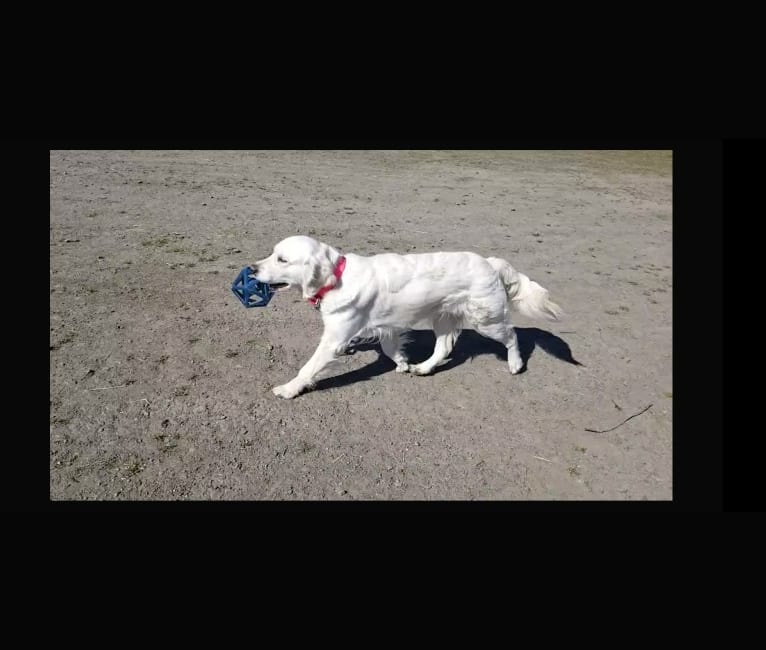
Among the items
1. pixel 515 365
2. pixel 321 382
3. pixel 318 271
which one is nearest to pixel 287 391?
pixel 321 382

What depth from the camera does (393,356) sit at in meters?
6.64

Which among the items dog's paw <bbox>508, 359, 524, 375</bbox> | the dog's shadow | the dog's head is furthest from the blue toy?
dog's paw <bbox>508, 359, 524, 375</bbox>

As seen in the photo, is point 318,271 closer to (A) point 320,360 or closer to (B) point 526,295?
(A) point 320,360

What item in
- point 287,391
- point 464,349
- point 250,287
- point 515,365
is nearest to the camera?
point 250,287

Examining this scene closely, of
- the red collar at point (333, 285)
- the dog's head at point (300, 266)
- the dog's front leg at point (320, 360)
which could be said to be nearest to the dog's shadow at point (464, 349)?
the dog's front leg at point (320, 360)

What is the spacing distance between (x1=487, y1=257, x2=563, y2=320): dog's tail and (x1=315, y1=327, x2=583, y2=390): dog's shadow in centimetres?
79

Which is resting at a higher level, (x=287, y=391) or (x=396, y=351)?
(x=396, y=351)

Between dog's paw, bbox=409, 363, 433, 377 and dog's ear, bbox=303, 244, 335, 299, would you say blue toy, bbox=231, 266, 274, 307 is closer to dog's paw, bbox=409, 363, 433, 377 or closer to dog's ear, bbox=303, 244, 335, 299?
dog's ear, bbox=303, 244, 335, 299

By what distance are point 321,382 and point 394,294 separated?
1.32 meters

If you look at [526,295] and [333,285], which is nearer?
[333,285]

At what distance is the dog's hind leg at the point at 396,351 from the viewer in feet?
21.4

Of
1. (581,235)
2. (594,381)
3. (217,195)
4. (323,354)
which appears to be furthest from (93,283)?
(581,235)

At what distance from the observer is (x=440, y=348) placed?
21.7 ft

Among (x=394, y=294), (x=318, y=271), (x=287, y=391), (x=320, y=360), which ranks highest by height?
(x=318, y=271)
